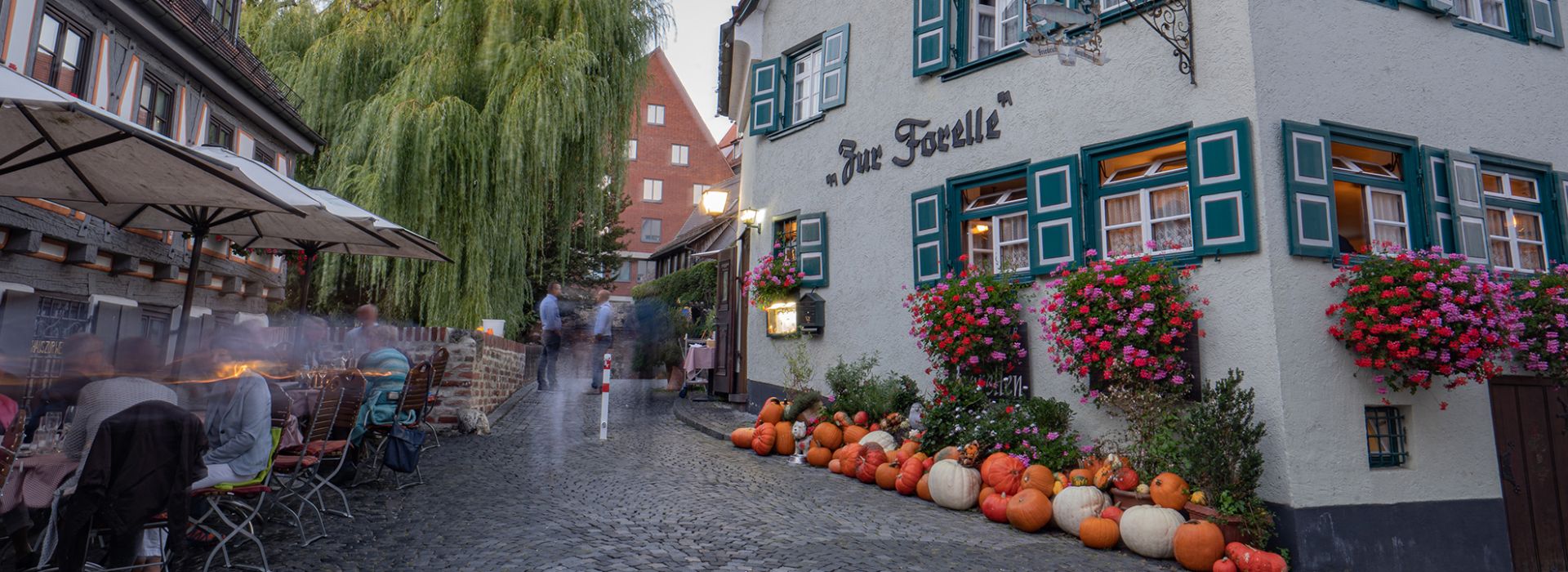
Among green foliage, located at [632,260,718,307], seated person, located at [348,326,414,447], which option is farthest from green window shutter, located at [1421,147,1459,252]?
green foliage, located at [632,260,718,307]

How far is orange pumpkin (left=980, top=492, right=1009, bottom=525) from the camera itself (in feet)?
21.3

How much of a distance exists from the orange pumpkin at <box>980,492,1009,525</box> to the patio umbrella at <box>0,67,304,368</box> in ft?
17.1

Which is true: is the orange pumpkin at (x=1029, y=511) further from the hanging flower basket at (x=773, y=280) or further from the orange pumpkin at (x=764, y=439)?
the hanging flower basket at (x=773, y=280)

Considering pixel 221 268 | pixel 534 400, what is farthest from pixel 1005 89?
pixel 221 268

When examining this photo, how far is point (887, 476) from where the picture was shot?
768cm

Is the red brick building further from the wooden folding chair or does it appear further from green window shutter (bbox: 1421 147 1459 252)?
green window shutter (bbox: 1421 147 1459 252)

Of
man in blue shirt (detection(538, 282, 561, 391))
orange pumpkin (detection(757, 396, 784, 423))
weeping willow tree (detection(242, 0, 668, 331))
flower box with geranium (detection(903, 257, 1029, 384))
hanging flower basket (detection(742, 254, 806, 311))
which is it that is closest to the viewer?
flower box with geranium (detection(903, 257, 1029, 384))

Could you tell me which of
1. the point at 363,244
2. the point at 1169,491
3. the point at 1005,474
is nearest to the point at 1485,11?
the point at 1169,491

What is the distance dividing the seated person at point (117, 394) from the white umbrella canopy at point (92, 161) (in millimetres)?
1052

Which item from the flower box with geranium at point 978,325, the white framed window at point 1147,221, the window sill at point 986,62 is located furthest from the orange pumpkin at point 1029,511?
the window sill at point 986,62

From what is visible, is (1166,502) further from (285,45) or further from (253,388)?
(285,45)

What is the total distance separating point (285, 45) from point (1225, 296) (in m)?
15.6

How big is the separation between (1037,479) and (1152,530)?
102cm

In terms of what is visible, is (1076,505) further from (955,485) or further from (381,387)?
(381,387)
